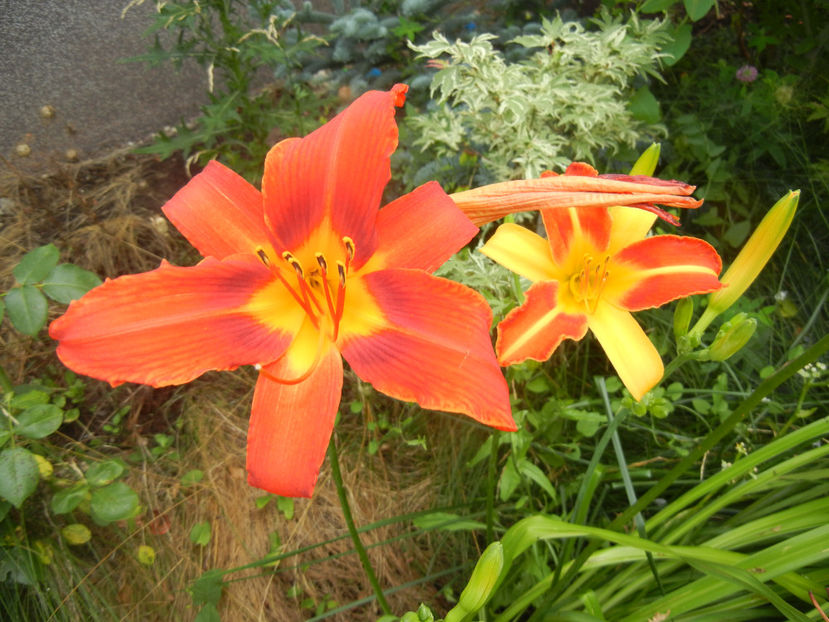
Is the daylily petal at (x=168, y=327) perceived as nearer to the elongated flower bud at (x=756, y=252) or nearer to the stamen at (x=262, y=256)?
the stamen at (x=262, y=256)

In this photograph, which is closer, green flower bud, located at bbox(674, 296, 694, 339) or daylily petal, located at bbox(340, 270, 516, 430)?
daylily petal, located at bbox(340, 270, 516, 430)

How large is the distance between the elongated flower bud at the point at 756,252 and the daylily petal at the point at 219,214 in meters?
0.74

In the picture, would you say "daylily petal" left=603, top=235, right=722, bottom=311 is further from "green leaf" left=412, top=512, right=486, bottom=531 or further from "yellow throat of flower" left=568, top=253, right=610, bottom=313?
"green leaf" left=412, top=512, right=486, bottom=531

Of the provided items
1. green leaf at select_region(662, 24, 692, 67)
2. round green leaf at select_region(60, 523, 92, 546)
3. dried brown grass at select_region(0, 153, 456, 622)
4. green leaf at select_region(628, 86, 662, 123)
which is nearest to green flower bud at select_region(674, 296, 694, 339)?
dried brown grass at select_region(0, 153, 456, 622)

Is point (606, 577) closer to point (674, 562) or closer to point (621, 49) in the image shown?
point (674, 562)

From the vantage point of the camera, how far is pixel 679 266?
1.02 metres

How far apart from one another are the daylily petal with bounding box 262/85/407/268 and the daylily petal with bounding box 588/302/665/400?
46 centimetres

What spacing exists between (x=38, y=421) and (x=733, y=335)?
139cm

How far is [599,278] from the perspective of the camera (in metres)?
1.07

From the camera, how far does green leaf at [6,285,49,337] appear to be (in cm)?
126

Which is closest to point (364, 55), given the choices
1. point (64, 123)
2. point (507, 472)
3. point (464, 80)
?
point (464, 80)

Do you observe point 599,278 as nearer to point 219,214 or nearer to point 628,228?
point 628,228

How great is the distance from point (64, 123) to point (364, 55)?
1.35 m

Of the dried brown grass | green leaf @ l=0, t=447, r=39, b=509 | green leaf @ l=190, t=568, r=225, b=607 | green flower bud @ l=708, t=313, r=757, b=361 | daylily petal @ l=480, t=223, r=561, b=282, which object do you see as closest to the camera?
green flower bud @ l=708, t=313, r=757, b=361
